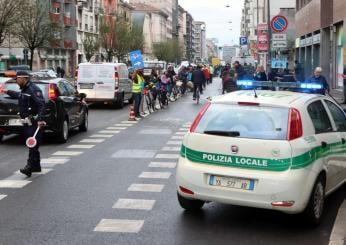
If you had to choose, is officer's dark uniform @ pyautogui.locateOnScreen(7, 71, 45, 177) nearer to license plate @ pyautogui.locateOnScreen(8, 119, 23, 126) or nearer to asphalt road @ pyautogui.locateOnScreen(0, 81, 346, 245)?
asphalt road @ pyautogui.locateOnScreen(0, 81, 346, 245)

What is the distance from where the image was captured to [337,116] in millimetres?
8086

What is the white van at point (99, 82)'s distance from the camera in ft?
81.5

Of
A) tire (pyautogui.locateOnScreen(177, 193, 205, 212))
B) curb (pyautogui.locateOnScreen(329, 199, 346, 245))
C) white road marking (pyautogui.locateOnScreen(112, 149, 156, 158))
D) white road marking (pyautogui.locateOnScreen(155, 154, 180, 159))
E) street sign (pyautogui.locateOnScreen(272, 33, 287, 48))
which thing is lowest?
curb (pyautogui.locateOnScreen(329, 199, 346, 245))

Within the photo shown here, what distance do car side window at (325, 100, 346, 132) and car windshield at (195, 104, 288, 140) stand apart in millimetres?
1353

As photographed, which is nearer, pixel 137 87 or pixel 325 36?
pixel 137 87

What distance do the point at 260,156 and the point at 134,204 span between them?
2.05m

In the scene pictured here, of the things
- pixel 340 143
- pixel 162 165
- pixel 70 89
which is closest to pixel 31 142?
pixel 162 165

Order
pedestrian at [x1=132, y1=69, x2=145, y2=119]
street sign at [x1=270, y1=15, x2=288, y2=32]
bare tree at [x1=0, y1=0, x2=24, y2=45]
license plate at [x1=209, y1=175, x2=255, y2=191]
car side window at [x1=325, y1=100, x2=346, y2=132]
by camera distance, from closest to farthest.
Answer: license plate at [x1=209, y1=175, x2=255, y2=191] < car side window at [x1=325, y1=100, x2=346, y2=132] < pedestrian at [x1=132, y1=69, x2=145, y2=119] < street sign at [x1=270, y1=15, x2=288, y2=32] < bare tree at [x1=0, y1=0, x2=24, y2=45]

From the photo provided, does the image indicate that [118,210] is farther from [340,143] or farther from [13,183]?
[340,143]

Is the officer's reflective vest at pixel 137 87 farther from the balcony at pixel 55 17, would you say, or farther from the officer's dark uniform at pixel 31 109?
the balcony at pixel 55 17

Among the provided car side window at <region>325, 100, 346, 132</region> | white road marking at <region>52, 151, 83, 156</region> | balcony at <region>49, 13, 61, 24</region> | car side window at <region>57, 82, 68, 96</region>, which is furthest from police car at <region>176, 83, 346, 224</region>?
balcony at <region>49, 13, 61, 24</region>

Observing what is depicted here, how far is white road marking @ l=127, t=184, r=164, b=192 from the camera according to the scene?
8773 millimetres

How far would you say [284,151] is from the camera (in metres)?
6.46

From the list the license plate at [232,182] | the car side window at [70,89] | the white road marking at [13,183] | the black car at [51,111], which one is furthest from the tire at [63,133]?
the license plate at [232,182]
